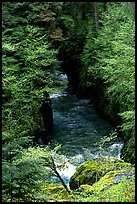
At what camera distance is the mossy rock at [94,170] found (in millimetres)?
14778

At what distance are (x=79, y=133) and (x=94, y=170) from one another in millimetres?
8944

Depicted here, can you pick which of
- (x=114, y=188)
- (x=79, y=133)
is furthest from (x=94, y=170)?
(x=79, y=133)

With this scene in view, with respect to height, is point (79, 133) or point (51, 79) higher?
point (51, 79)

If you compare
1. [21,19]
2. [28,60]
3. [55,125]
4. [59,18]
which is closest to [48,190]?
[28,60]

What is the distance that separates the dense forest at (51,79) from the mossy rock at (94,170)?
20.8 inches

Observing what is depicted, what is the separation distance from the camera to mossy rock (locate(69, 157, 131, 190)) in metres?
14.8

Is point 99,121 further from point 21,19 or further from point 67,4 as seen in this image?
point 67,4

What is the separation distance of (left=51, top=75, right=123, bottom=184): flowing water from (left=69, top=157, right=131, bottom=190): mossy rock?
172cm

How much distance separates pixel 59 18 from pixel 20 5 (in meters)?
4.16

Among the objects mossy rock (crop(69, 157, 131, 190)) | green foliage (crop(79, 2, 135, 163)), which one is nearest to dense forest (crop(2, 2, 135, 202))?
green foliage (crop(79, 2, 135, 163))

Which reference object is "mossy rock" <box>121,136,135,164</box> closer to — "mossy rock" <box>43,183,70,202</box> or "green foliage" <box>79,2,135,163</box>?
"green foliage" <box>79,2,135,163</box>

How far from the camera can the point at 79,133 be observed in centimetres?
2405

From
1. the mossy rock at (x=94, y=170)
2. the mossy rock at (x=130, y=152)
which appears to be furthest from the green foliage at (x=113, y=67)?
the mossy rock at (x=94, y=170)

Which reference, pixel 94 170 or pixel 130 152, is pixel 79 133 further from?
pixel 94 170
